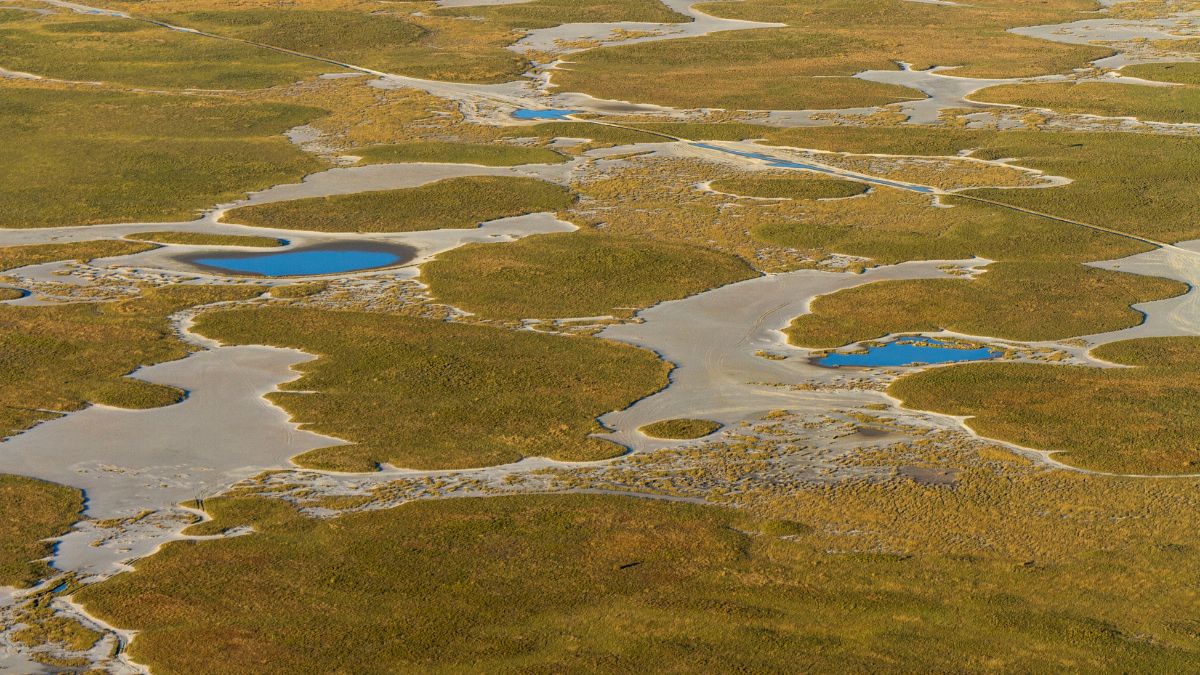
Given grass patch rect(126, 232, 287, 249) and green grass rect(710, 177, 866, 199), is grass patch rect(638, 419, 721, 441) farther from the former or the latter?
green grass rect(710, 177, 866, 199)

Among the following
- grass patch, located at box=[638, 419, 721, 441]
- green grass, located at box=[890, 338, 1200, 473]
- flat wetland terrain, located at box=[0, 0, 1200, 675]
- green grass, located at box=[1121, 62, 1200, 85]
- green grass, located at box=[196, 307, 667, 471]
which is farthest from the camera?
green grass, located at box=[1121, 62, 1200, 85]

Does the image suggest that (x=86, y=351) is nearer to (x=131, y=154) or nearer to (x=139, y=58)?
(x=131, y=154)

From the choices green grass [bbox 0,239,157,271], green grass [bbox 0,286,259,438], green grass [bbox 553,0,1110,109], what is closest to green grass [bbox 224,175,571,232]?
green grass [bbox 0,239,157,271]

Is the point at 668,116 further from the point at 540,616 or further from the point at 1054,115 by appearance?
the point at 540,616

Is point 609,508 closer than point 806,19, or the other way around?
point 609,508

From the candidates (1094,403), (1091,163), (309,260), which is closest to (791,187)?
(1091,163)

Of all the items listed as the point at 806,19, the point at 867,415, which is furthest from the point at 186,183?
the point at 806,19
